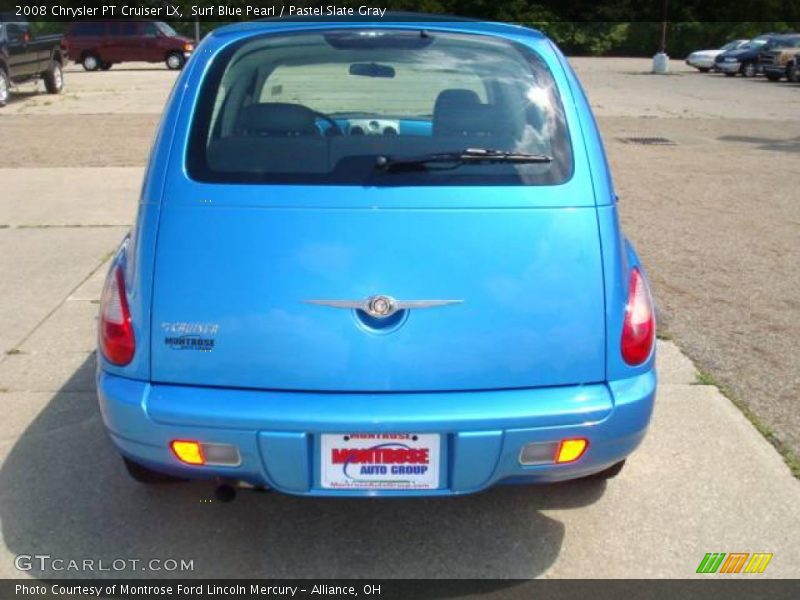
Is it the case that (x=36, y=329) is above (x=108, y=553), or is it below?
below

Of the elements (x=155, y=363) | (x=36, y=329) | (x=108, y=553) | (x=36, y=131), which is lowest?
(x=36, y=131)

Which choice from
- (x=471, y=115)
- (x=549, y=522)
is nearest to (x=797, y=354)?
(x=549, y=522)

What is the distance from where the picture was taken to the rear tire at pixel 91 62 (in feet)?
103

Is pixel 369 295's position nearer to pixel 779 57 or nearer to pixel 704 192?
pixel 704 192

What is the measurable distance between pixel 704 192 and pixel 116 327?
315 inches

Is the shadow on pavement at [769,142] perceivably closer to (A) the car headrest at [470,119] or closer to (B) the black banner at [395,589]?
(A) the car headrest at [470,119]

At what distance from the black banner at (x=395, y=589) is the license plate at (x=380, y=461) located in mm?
440

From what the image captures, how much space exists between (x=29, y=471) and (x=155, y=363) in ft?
4.16

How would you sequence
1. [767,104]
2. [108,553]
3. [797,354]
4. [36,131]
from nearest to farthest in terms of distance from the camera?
[108,553] → [797,354] → [36,131] → [767,104]

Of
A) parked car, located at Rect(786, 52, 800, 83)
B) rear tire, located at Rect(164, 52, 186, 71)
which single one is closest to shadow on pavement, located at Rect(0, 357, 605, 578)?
parked car, located at Rect(786, 52, 800, 83)

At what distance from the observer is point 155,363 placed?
99.7 inches

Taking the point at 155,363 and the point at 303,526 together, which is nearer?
the point at 155,363

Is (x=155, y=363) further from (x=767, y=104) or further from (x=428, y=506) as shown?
(x=767, y=104)

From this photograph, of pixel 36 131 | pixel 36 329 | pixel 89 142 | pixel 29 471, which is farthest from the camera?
pixel 36 131
